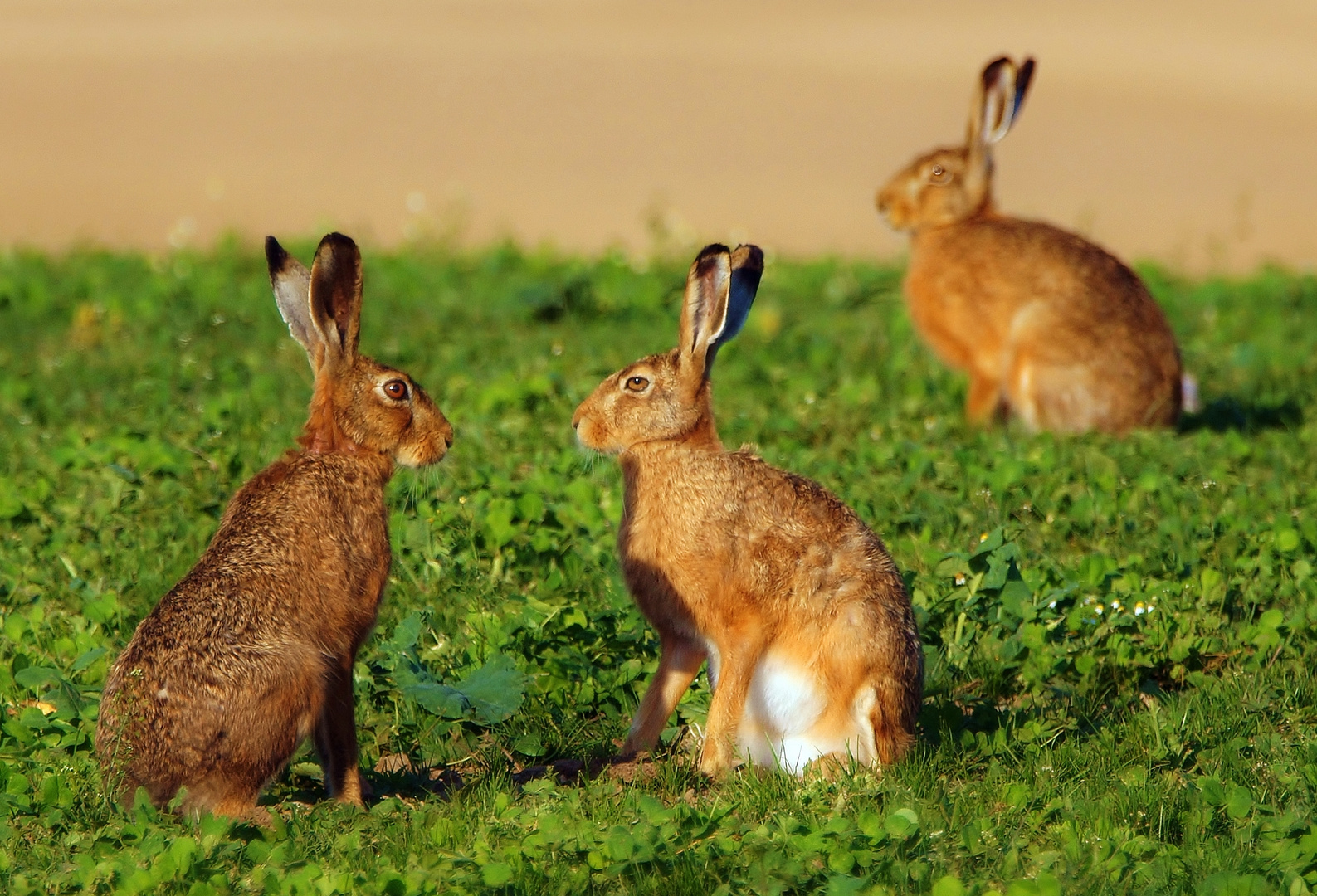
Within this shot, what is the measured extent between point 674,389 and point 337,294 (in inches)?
45.8

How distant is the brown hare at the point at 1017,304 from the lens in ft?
29.1

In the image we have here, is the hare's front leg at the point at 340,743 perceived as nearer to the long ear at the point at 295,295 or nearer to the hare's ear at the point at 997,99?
the long ear at the point at 295,295

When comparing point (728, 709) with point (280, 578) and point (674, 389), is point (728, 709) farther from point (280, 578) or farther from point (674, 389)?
point (280, 578)

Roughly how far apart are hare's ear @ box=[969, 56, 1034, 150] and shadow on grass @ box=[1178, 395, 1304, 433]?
2027 mm

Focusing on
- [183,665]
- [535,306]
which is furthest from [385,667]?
[535,306]

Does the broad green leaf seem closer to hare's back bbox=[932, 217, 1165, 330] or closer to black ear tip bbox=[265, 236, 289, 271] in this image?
black ear tip bbox=[265, 236, 289, 271]

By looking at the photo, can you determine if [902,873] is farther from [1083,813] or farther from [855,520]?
[855,520]

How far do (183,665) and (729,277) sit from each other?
6.92 feet

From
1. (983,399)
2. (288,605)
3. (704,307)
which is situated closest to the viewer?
(288,605)

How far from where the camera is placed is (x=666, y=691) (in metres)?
5.05

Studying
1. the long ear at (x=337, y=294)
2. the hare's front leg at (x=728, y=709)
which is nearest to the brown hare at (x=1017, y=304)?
the hare's front leg at (x=728, y=709)

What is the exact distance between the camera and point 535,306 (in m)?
11.1

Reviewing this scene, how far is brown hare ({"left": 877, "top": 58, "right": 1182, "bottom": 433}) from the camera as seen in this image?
349 inches

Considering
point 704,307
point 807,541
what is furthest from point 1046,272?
point 807,541
